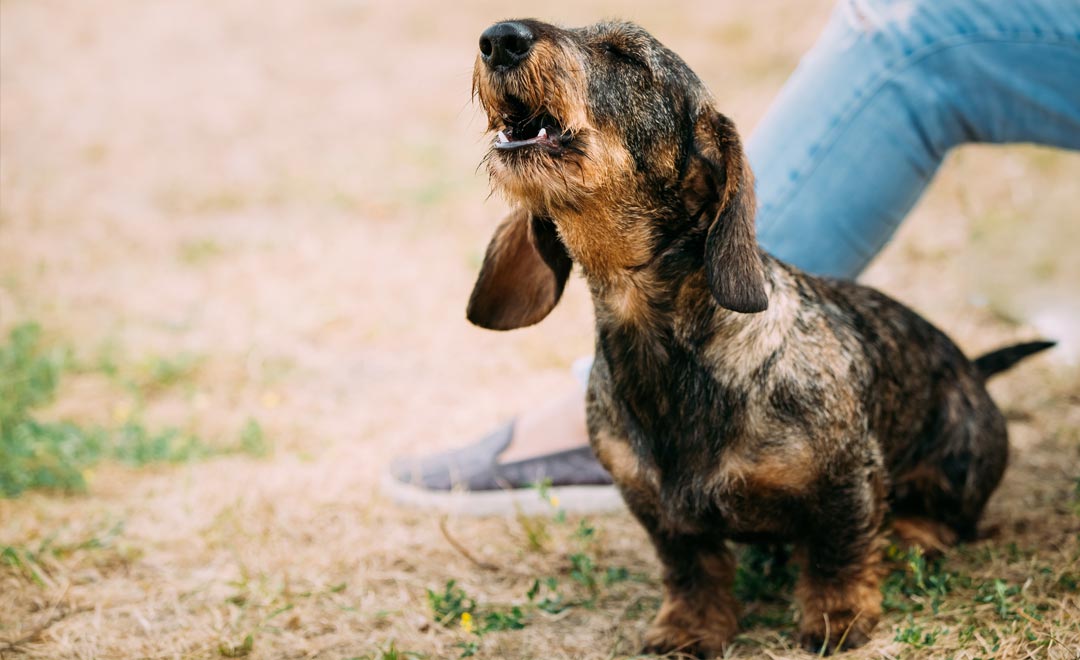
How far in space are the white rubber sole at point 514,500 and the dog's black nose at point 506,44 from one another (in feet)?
5.90

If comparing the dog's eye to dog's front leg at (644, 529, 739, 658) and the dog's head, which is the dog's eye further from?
dog's front leg at (644, 529, 739, 658)

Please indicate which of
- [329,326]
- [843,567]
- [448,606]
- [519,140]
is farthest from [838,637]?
[329,326]

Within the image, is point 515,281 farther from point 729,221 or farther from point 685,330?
point 729,221

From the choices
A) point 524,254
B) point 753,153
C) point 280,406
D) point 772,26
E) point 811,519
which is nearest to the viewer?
point 811,519

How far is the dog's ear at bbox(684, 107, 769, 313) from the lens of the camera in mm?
2490

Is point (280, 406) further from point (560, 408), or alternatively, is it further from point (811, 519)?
point (811, 519)

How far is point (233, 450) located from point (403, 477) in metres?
1.09

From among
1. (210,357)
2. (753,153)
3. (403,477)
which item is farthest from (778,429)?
(210,357)

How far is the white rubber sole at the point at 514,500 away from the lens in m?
3.88

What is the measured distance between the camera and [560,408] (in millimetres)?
4016

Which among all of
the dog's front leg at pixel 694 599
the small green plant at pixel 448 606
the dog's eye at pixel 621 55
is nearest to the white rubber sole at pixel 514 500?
the small green plant at pixel 448 606

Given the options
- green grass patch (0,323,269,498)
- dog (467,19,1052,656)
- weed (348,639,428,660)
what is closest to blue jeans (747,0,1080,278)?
dog (467,19,1052,656)

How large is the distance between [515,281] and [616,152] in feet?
1.96

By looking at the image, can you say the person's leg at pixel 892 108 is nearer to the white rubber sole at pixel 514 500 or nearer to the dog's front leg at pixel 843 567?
the dog's front leg at pixel 843 567
